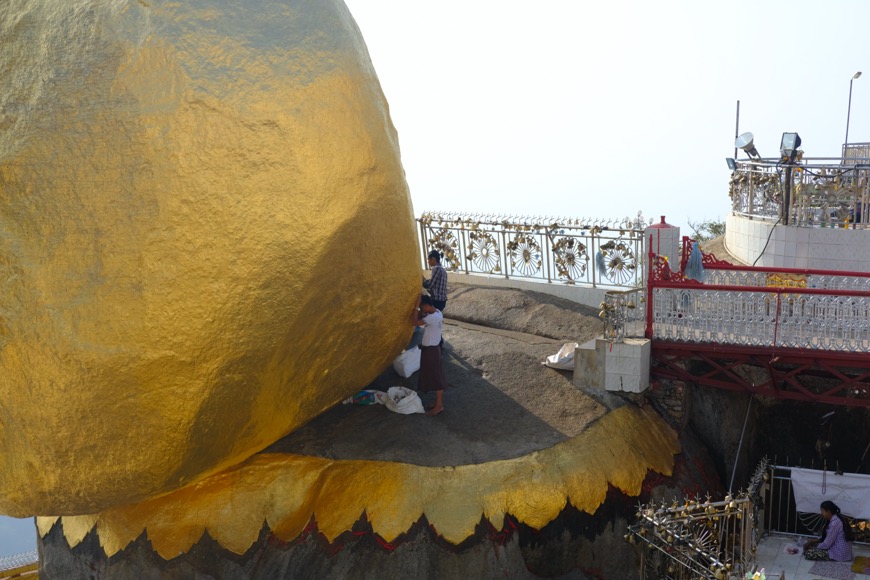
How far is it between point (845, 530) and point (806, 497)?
58cm

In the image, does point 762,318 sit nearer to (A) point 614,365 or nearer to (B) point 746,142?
(A) point 614,365

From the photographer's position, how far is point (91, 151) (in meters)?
7.19

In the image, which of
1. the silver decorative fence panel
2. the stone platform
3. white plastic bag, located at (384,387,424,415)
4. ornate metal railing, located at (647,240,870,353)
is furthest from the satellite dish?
white plastic bag, located at (384,387,424,415)

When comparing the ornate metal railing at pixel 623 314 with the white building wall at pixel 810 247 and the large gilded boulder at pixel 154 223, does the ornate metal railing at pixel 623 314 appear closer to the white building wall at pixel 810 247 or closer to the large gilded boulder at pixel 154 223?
the large gilded boulder at pixel 154 223

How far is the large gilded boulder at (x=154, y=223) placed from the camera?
7180 mm

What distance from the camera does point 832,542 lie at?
9367 mm

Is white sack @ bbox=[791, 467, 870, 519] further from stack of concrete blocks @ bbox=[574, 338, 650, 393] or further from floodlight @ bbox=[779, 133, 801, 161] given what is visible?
floodlight @ bbox=[779, 133, 801, 161]

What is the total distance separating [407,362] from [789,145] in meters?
6.84

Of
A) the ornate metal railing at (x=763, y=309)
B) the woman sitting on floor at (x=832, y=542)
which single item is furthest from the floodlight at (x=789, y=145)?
the woman sitting on floor at (x=832, y=542)

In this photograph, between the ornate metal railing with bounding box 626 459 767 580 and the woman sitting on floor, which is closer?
the ornate metal railing with bounding box 626 459 767 580

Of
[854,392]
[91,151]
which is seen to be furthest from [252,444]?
[854,392]

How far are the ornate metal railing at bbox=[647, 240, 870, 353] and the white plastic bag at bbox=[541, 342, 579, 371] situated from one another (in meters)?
0.98

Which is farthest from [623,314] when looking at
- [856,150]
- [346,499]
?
[856,150]

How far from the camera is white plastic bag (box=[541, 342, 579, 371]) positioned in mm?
10453
